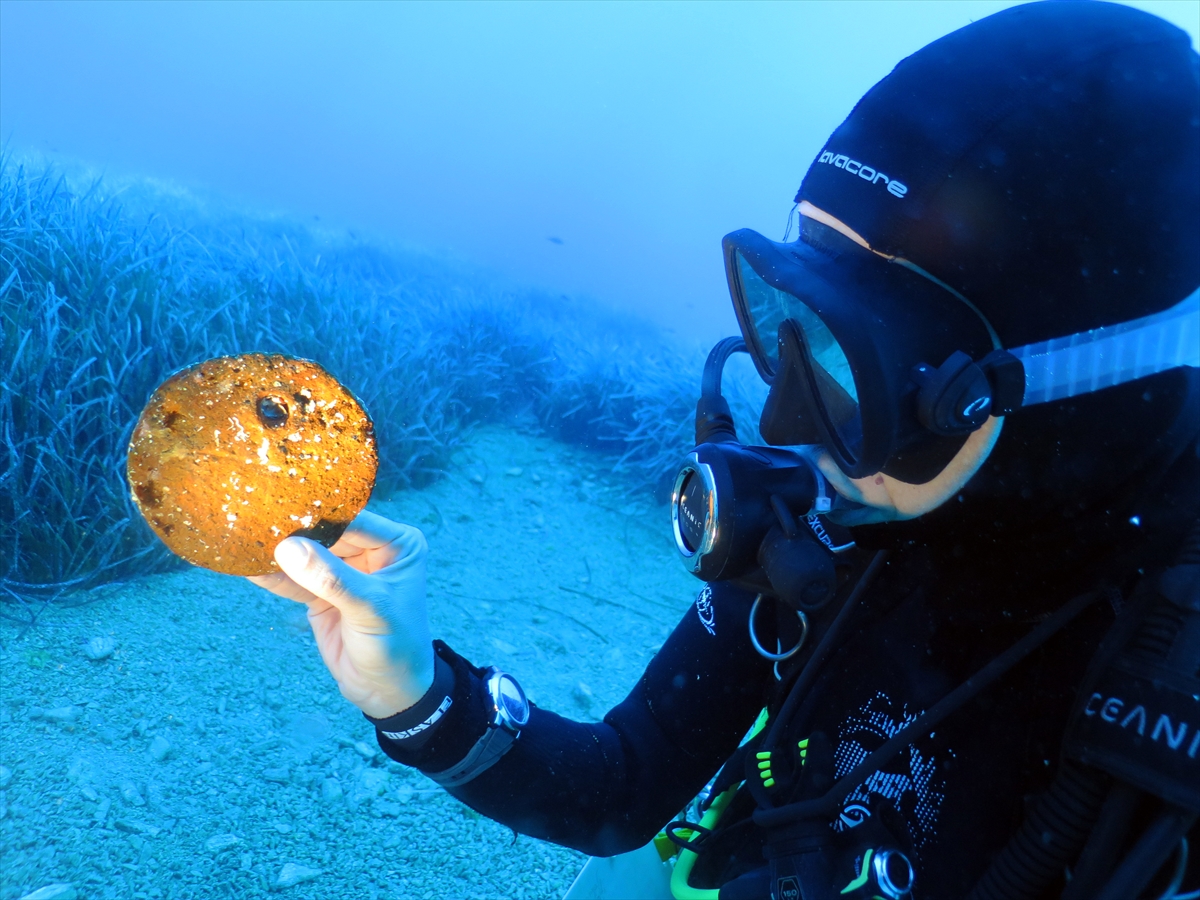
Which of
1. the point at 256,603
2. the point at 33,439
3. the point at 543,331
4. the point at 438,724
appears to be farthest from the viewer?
the point at 543,331

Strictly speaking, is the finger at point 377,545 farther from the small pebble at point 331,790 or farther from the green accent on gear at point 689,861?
the small pebble at point 331,790

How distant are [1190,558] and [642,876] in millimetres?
1639

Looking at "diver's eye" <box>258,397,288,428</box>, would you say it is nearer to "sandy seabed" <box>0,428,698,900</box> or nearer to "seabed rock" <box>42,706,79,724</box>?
"sandy seabed" <box>0,428,698,900</box>

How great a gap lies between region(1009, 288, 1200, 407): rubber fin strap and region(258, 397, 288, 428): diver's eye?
1.33m

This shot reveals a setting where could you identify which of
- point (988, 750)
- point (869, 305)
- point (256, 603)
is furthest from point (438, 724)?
point (256, 603)

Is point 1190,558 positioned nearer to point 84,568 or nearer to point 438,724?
point 438,724

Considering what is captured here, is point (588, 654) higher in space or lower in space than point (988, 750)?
lower


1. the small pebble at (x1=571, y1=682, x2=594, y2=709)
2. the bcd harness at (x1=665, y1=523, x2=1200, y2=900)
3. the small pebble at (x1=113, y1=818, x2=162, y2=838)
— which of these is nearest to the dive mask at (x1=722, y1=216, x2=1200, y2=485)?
the bcd harness at (x1=665, y1=523, x2=1200, y2=900)

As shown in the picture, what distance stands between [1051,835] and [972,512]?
0.52 metres

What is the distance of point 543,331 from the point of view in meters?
8.04

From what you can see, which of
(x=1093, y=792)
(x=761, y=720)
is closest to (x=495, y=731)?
(x=761, y=720)

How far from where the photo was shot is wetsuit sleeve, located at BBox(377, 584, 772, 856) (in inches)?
70.7

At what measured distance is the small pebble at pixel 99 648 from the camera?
2.71 m

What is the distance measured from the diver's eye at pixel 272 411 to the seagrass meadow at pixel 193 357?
216cm
